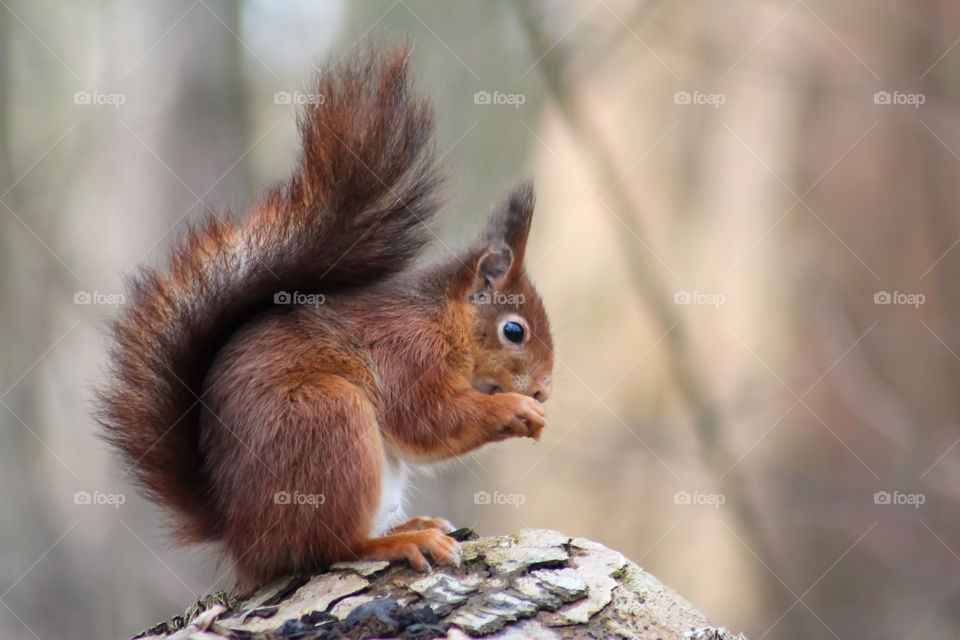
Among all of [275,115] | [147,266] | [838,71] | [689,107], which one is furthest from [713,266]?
[147,266]

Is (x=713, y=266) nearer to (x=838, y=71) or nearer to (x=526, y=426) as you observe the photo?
(x=838, y=71)

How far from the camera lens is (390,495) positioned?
189 centimetres

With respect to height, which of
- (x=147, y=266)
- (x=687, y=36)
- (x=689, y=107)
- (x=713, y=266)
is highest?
(x=687, y=36)

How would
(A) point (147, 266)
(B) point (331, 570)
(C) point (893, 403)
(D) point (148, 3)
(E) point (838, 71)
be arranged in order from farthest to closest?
1. (E) point (838, 71)
2. (C) point (893, 403)
3. (D) point (148, 3)
4. (A) point (147, 266)
5. (B) point (331, 570)

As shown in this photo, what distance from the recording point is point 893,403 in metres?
3.85

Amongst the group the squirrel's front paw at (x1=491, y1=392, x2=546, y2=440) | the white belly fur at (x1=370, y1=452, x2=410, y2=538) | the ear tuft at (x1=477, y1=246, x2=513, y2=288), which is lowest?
the white belly fur at (x1=370, y1=452, x2=410, y2=538)

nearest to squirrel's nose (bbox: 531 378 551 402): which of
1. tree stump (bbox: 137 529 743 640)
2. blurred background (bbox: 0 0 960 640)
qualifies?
tree stump (bbox: 137 529 743 640)

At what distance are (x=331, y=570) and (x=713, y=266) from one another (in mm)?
3364

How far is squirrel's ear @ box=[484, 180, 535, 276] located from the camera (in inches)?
85.0

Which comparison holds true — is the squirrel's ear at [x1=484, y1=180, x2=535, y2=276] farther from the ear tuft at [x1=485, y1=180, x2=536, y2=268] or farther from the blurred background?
the blurred background

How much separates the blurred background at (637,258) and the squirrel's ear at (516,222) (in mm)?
1317

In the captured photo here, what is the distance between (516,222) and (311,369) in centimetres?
71

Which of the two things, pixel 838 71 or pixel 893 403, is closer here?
pixel 893 403

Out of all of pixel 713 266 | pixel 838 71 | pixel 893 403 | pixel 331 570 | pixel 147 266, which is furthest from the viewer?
pixel 713 266
